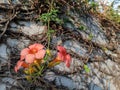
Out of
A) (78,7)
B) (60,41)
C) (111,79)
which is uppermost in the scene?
(78,7)

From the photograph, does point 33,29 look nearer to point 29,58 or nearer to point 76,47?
point 76,47

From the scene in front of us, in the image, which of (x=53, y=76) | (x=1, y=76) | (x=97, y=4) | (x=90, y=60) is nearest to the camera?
(x=1, y=76)

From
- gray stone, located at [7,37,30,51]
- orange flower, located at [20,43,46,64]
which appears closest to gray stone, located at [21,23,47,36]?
gray stone, located at [7,37,30,51]

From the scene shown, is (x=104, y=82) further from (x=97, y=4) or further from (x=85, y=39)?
(x=97, y=4)

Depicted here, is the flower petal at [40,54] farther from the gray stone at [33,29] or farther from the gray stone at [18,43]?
the gray stone at [33,29]

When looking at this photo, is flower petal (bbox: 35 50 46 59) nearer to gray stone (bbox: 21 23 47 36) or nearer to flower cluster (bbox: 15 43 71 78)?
flower cluster (bbox: 15 43 71 78)

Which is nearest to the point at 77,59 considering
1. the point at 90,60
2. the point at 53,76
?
the point at 90,60

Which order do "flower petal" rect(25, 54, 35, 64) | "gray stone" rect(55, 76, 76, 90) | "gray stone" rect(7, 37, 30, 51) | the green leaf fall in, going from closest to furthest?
"flower petal" rect(25, 54, 35, 64), "gray stone" rect(7, 37, 30, 51), "gray stone" rect(55, 76, 76, 90), the green leaf

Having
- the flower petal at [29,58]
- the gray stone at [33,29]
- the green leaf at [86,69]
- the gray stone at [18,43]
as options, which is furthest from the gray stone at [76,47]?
the flower petal at [29,58]
